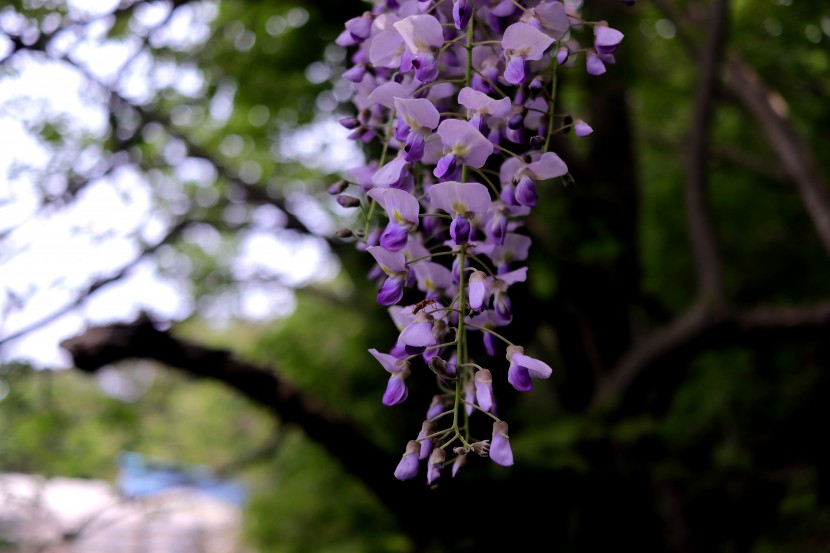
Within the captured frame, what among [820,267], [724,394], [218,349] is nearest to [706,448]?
[724,394]

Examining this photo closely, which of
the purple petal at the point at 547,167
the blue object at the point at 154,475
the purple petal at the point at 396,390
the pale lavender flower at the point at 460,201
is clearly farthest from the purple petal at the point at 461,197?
the blue object at the point at 154,475

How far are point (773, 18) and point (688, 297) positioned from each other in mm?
2840

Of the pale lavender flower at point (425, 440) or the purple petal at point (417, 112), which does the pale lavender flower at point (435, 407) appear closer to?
the pale lavender flower at point (425, 440)

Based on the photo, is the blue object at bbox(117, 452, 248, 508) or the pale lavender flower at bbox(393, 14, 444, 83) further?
the blue object at bbox(117, 452, 248, 508)

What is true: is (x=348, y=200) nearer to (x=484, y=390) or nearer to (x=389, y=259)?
(x=389, y=259)

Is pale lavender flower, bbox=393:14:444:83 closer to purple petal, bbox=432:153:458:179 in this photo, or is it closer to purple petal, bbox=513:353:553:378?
purple petal, bbox=432:153:458:179

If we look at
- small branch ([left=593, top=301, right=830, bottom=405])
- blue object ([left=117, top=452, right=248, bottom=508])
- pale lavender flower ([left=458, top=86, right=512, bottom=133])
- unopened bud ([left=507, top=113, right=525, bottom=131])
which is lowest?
blue object ([left=117, top=452, right=248, bottom=508])

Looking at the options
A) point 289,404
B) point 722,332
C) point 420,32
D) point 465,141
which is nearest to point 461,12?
point 420,32

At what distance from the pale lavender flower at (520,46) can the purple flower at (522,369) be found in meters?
0.31

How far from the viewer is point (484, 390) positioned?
884 mm

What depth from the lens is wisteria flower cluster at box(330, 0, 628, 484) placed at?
0.86 meters

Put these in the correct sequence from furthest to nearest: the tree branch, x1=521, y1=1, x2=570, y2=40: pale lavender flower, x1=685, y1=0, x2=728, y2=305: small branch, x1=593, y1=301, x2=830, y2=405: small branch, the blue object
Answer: the blue object
x1=685, y1=0, x2=728, y2=305: small branch
x1=593, y1=301, x2=830, y2=405: small branch
the tree branch
x1=521, y1=1, x2=570, y2=40: pale lavender flower

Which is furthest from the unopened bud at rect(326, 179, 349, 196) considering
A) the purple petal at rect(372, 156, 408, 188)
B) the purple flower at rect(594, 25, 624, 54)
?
the purple flower at rect(594, 25, 624, 54)

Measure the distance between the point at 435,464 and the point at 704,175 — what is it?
317 cm
